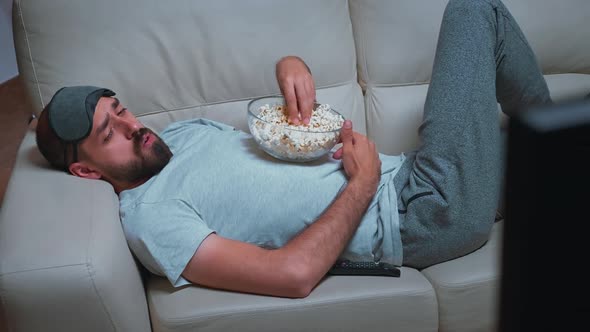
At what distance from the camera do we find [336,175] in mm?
1647

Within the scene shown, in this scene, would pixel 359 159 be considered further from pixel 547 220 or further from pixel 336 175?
pixel 547 220

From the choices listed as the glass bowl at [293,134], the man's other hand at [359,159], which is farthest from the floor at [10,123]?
the man's other hand at [359,159]

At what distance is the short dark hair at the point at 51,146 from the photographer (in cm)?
156

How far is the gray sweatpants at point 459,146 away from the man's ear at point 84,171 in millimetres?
777

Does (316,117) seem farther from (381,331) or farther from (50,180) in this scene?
(50,180)

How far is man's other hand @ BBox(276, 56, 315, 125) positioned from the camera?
164 centimetres

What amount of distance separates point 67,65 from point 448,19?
1070 mm

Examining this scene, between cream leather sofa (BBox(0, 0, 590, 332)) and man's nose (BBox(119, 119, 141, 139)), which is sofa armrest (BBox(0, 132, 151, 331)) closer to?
cream leather sofa (BBox(0, 0, 590, 332))

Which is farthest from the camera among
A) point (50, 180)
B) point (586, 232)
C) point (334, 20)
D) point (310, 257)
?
point (334, 20)

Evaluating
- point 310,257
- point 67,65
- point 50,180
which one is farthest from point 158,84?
point 310,257

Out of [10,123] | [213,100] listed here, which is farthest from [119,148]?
[10,123]

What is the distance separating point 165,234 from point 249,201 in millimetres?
245

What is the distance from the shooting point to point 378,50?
202cm

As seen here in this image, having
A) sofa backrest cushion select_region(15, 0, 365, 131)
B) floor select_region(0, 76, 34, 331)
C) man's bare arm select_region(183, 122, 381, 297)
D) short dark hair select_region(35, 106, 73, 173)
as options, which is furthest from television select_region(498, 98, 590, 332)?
floor select_region(0, 76, 34, 331)
